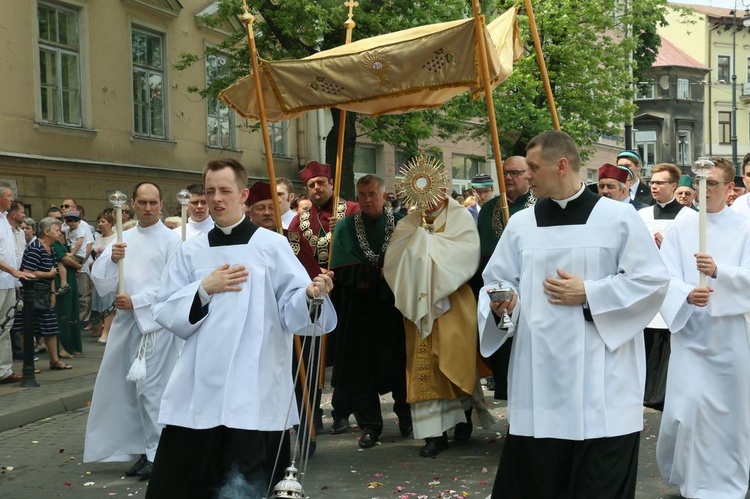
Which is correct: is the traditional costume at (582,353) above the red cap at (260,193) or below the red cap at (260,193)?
below

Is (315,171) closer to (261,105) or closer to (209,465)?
(261,105)

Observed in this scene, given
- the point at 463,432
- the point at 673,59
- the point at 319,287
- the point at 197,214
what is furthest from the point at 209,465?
the point at 673,59

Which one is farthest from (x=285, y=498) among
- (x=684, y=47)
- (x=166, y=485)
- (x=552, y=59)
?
(x=684, y=47)

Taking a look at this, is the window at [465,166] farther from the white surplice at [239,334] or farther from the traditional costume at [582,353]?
the traditional costume at [582,353]

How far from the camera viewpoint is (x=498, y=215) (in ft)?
27.2

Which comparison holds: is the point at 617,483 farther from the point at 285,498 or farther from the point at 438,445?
the point at 438,445

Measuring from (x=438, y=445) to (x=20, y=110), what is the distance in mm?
12439

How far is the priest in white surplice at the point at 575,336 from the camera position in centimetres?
493

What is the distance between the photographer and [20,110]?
1798cm

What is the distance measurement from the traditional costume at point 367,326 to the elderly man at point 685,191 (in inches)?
87.5

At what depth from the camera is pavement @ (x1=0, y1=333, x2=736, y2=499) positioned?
6949mm

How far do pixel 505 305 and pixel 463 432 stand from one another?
11.8 feet

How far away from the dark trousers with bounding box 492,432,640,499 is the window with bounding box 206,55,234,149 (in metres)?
19.3

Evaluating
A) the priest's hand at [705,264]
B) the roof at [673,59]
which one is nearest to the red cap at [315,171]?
the priest's hand at [705,264]
